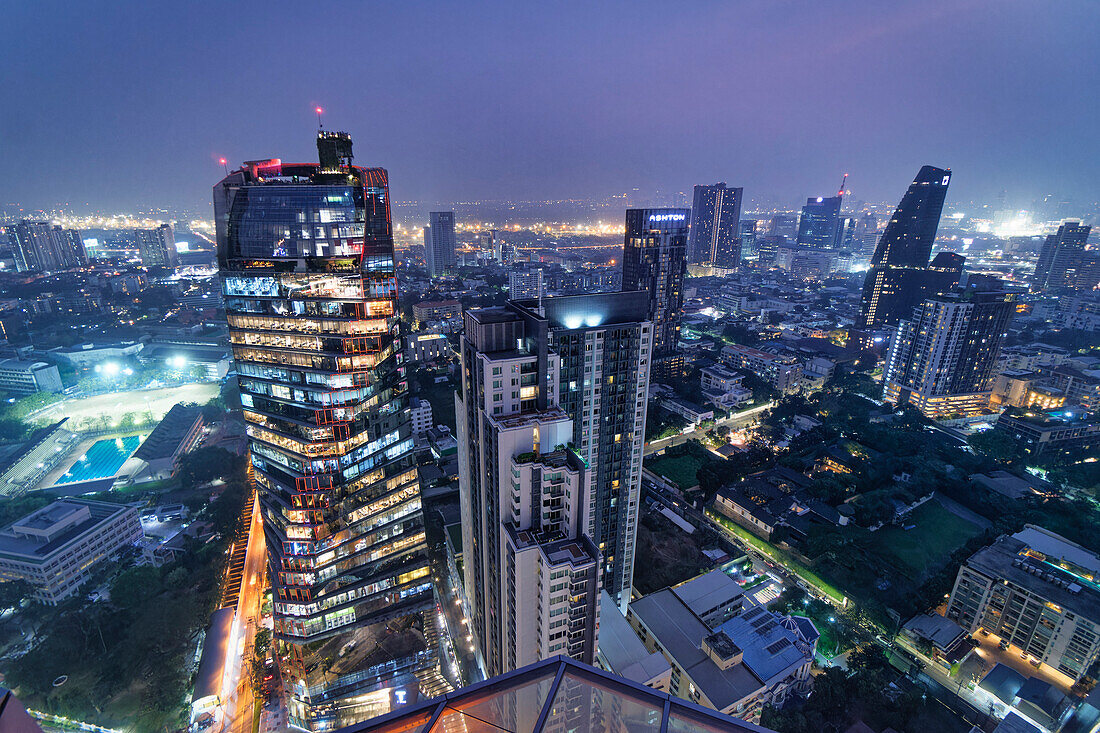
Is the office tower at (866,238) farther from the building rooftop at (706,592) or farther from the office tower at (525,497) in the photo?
the office tower at (525,497)

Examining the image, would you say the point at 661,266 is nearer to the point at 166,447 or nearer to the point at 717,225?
the point at 166,447

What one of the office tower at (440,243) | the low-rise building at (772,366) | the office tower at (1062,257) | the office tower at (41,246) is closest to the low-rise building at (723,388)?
the low-rise building at (772,366)

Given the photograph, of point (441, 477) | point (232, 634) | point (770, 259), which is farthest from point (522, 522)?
point (770, 259)

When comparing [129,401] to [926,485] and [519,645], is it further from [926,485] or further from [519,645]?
[926,485]

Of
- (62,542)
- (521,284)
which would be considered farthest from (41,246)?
(62,542)

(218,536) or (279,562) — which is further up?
(279,562)

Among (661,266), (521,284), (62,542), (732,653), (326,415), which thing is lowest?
(62,542)

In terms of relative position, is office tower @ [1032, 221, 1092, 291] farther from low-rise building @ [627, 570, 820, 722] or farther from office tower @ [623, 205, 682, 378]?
low-rise building @ [627, 570, 820, 722]
